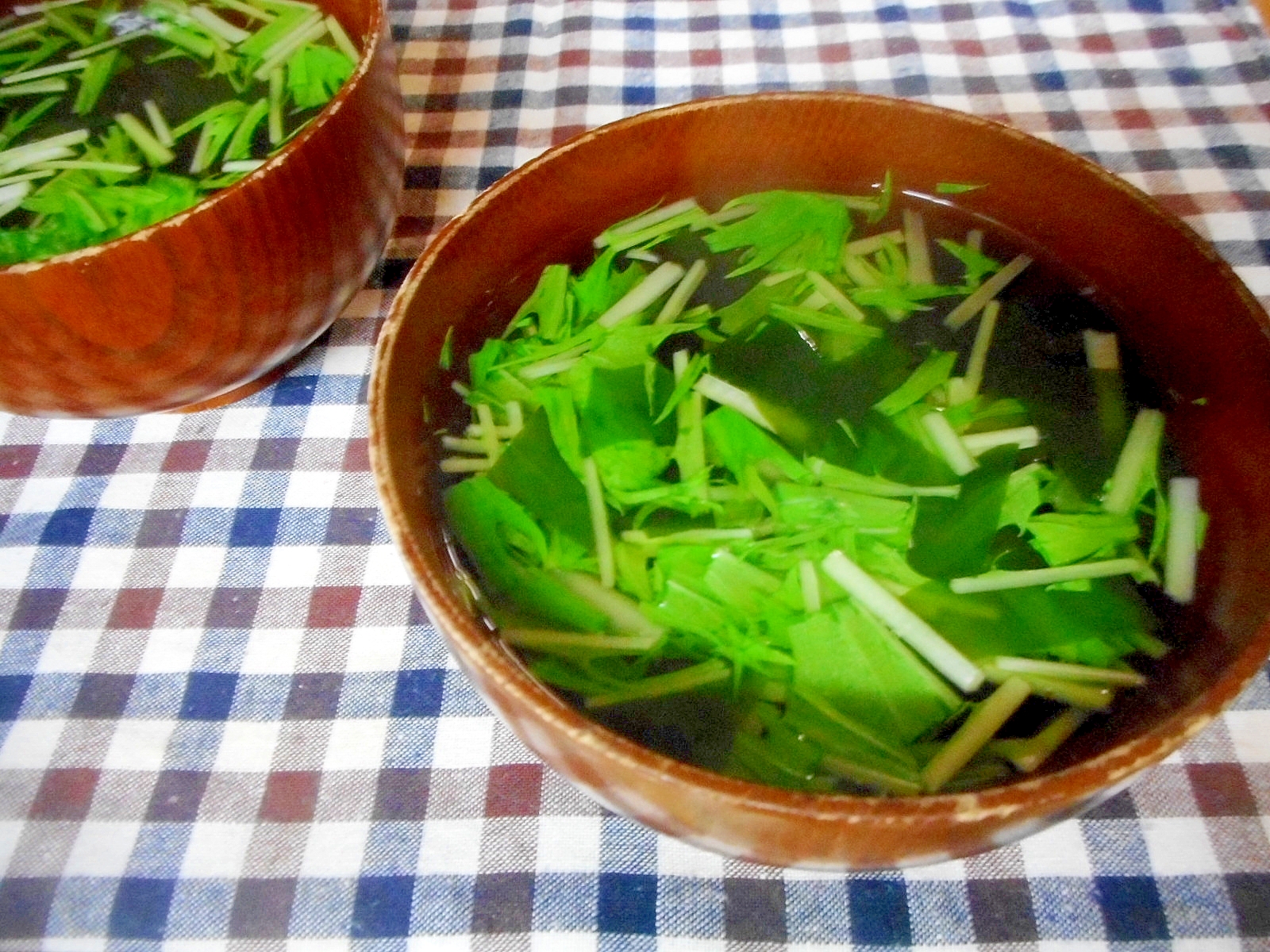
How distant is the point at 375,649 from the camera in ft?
2.70

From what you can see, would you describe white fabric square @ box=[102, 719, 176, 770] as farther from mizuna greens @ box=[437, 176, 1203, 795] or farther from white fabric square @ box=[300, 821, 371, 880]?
mizuna greens @ box=[437, 176, 1203, 795]

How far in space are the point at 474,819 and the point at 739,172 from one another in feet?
2.08

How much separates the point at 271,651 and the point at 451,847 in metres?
0.24

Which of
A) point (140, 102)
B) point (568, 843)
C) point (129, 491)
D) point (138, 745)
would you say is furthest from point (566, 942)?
point (140, 102)

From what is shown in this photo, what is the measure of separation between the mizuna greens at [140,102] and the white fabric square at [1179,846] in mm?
1007

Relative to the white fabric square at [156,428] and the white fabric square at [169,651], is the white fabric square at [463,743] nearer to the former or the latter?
the white fabric square at [169,651]

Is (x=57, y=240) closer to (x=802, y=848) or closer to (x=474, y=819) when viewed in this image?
(x=474, y=819)

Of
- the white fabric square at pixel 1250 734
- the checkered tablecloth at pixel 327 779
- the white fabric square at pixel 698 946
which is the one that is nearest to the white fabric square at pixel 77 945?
the checkered tablecloth at pixel 327 779

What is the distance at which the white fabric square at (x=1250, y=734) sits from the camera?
2.45 feet

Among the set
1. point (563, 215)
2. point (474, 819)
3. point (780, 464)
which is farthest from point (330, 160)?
point (474, 819)

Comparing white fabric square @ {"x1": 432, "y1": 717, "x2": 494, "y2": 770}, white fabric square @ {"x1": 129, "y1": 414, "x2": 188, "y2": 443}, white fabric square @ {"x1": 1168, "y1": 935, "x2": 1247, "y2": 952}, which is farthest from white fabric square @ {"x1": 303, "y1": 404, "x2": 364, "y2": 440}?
white fabric square @ {"x1": 1168, "y1": 935, "x2": 1247, "y2": 952}

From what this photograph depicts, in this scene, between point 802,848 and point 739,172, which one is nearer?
point 802,848

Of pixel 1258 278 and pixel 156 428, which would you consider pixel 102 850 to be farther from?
pixel 1258 278

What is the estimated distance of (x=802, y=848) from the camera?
1.68 feet
